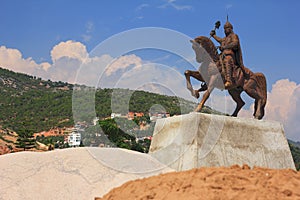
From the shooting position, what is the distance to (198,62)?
10.2 meters

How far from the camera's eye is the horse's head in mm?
9953

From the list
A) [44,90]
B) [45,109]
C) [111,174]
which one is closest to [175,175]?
[111,174]

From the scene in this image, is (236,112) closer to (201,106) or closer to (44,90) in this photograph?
(201,106)

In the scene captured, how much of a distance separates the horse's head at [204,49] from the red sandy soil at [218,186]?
14.2 ft

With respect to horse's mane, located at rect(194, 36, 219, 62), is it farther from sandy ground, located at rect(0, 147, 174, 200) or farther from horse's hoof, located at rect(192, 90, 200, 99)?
sandy ground, located at rect(0, 147, 174, 200)

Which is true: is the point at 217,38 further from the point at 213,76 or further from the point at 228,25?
the point at 213,76

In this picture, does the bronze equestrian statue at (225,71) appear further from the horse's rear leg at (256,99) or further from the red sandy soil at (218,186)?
the red sandy soil at (218,186)

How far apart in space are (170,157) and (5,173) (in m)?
3.79

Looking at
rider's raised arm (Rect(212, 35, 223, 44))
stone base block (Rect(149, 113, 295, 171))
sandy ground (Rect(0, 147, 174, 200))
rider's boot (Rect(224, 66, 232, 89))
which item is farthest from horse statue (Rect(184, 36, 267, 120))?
sandy ground (Rect(0, 147, 174, 200))

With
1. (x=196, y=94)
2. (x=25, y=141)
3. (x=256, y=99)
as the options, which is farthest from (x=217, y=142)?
(x=25, y=141)

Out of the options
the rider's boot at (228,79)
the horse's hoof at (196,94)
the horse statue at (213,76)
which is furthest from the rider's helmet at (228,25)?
the horse's hoof at (196,94)

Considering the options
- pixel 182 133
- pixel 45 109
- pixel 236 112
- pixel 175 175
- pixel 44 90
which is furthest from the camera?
pixel 44 90

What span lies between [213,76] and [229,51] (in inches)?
35.7

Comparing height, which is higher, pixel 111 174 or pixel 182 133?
pixel 182 133
